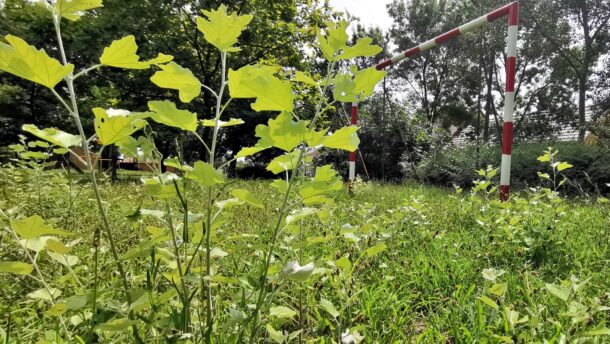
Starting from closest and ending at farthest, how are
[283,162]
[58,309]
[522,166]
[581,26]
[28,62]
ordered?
[28,62], [58,309], [283,162], [522,166], [581,26]

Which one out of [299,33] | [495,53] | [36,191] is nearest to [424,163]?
[299,33]

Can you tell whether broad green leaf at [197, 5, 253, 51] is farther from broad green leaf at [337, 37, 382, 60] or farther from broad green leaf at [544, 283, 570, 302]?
broad green leaf at [544, 283, 570, 302]

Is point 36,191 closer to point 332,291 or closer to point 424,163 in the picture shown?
point 332,291

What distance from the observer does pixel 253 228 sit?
8.53ft

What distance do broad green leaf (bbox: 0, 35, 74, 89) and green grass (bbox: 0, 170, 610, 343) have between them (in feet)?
0.91

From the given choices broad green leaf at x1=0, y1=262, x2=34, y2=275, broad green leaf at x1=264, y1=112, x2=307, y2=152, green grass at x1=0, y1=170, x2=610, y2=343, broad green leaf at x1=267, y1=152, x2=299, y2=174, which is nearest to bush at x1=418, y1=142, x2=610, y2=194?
green grass at x1=0, y1=170, x2=610, y2=343

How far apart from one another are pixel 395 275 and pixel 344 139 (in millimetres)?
1210

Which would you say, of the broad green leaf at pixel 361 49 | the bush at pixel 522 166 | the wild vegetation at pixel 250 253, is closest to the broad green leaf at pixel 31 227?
the wild vegetation at pixel 250 253

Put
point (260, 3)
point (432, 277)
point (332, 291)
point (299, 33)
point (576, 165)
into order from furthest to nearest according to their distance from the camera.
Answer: point (299, 33)
point (260, 3)
point (576, 165)
point (432, 277)
point (332, 291)

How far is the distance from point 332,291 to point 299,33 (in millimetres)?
10846

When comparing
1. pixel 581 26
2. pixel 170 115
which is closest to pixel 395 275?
pixel 170 115

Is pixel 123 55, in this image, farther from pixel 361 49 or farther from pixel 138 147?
pixel 361 49

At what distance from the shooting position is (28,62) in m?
0.56

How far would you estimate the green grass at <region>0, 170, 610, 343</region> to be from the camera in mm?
1000
